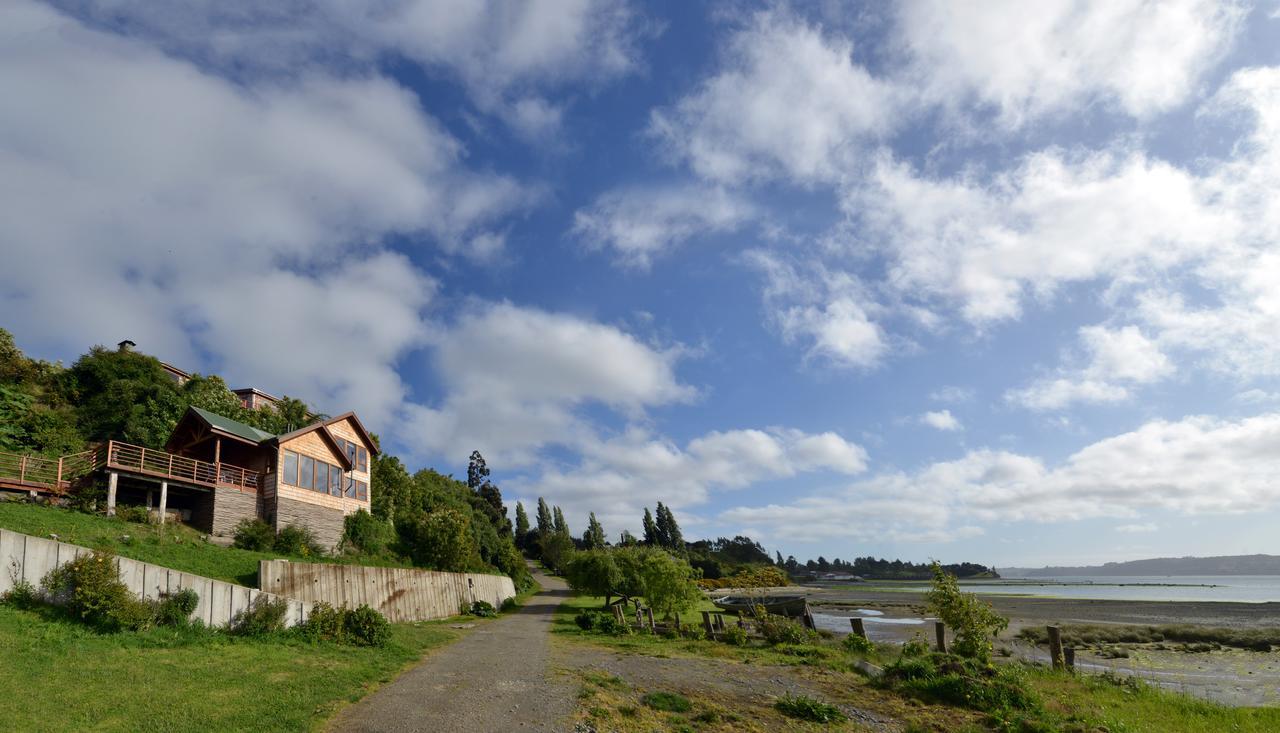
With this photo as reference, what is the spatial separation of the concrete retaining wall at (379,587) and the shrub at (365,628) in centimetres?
227

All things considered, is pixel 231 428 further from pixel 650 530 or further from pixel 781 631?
pixel 650 530

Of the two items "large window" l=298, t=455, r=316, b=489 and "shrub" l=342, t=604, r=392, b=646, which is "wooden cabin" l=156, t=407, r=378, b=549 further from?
"shrub" l=342, t=604, r=392, b=646

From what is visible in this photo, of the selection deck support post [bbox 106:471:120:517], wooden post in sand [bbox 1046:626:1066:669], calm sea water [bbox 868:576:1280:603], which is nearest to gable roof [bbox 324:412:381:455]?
deck support post [bbox 106:471:120:517]

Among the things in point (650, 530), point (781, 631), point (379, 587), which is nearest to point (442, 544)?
point (379, 587)

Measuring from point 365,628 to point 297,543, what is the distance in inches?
527

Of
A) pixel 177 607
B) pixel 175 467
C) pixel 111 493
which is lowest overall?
pixel 177 607

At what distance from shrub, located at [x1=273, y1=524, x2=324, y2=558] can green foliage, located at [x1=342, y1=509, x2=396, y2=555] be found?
11.5 ft

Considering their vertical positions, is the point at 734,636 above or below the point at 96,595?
below

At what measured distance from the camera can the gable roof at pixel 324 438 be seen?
31.2 m

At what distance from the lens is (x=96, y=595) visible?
13.8 m

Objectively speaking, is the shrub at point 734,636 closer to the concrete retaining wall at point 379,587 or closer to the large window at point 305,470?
the concrete retaining wall at point 379,587

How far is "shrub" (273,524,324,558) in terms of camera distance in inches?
1099

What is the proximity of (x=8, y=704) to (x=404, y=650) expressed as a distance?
30.0 feet

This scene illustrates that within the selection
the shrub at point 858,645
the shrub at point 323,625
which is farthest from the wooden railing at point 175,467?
the shrub at point 858,645
